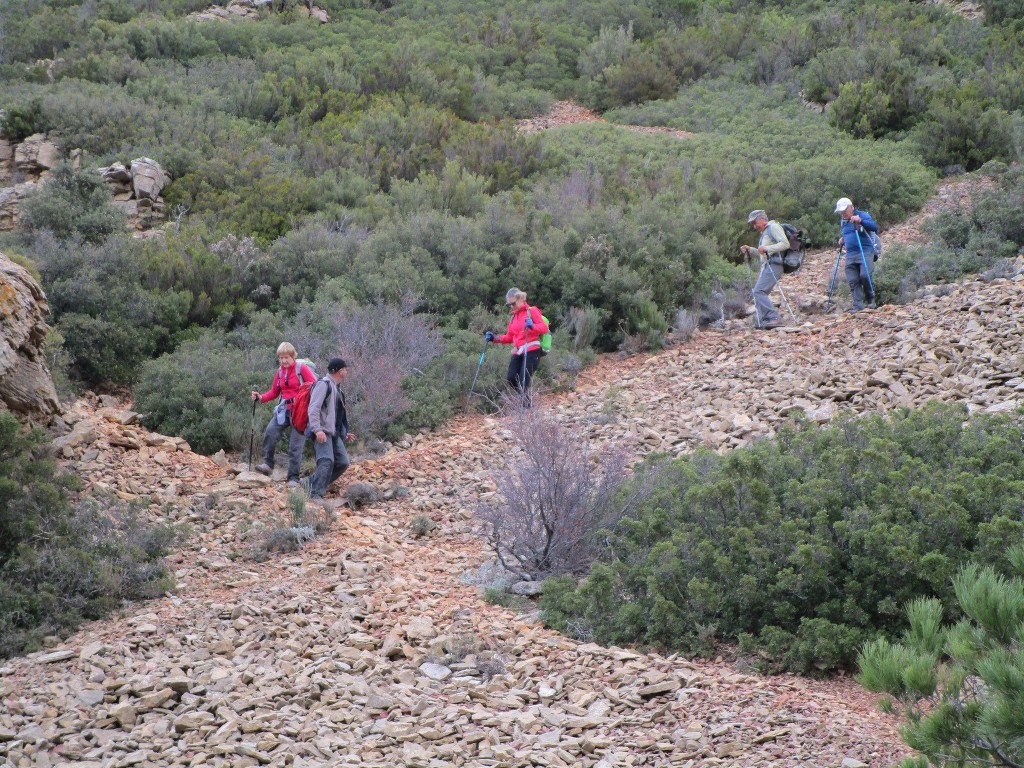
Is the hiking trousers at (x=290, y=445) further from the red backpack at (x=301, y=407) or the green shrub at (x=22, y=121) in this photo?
the green shrub at (x=22, y=121)

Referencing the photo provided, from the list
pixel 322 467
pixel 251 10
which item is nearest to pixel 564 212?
pixel 322 467

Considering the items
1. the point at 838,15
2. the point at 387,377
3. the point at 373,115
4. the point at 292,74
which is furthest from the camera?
the point at 838,15

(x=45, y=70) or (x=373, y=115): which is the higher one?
(x=45, y=70)

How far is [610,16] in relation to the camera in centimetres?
2936

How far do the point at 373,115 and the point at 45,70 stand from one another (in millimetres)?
7600

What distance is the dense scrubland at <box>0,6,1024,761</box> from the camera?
6000 millimetres

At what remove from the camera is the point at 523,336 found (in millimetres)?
11305

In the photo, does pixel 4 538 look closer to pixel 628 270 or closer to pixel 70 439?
pixel 70 439

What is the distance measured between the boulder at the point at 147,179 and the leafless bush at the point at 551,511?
10720mm

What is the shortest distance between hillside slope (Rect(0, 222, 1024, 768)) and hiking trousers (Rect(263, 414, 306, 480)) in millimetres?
405

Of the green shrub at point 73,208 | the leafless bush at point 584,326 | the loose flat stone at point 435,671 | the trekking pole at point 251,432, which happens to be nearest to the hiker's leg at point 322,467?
the trekking pole at point 251,432

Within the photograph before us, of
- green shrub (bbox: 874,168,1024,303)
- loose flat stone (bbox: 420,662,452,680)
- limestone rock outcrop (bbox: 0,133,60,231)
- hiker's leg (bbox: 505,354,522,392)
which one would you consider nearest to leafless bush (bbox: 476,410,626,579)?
loose flat stone (bbox: 420,662,452,680)

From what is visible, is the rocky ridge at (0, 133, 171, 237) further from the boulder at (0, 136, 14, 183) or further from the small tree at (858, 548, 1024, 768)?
the small tree at (858, 548, 1024, 768)

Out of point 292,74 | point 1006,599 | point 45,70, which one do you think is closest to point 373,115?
point 292,74
